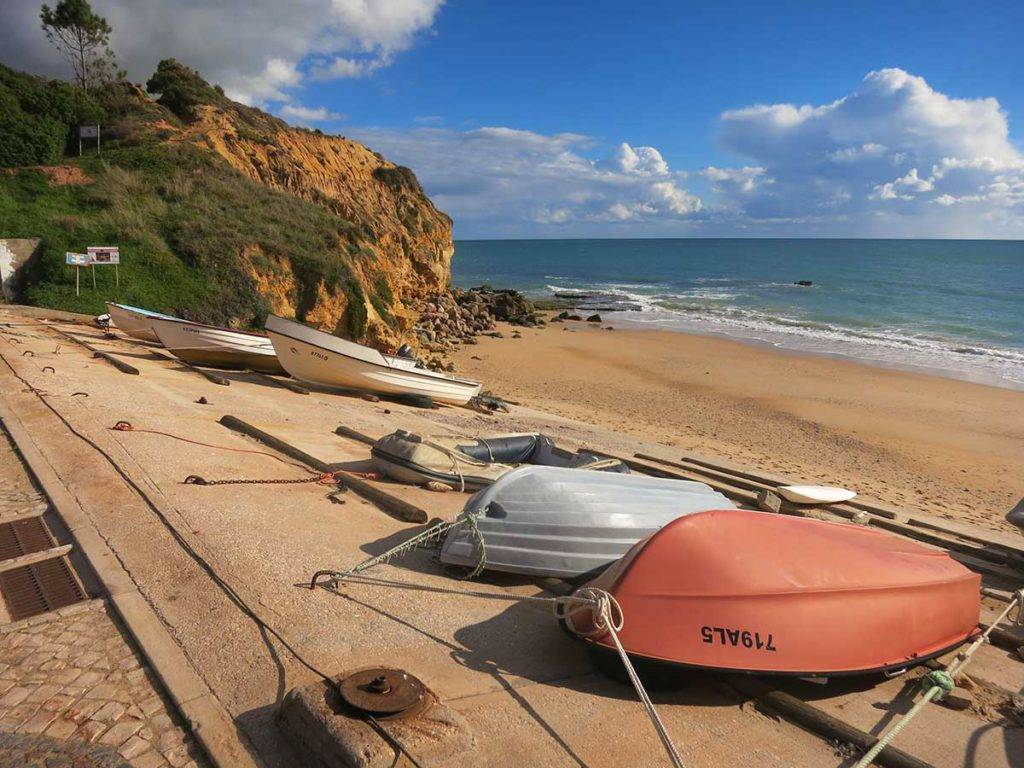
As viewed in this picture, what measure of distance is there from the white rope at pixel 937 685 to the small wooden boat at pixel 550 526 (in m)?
2.17

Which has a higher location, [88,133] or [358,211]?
[88,133]

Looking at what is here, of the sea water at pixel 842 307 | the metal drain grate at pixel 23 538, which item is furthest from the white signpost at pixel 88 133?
the sea water at pixel 842 307

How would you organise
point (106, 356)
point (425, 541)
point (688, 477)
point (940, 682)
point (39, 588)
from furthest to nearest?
point (106, 356) → point (688, 477) → point (425, 541) → point (39, 588) → point (940, 682)

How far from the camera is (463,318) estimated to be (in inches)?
1422

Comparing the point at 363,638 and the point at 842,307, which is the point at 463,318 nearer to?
the point at 842,307

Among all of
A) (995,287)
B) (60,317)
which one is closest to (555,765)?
(60,317)

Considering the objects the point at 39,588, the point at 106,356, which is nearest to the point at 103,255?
the point at 106,356

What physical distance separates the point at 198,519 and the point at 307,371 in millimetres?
9538

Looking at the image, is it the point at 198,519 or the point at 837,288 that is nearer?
the point at 198,519

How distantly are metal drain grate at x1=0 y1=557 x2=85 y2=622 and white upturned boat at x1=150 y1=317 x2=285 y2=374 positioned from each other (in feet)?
35.7

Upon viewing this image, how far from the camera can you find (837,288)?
206 feet

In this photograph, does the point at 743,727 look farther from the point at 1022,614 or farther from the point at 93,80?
the point at 93,80

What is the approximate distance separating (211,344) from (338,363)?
293 centimetres

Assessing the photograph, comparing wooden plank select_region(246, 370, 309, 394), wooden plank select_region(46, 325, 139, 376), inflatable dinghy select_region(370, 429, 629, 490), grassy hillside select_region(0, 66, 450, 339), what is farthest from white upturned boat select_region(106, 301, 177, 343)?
inflatable dinghy select_region(370, 429, 629, 490)
